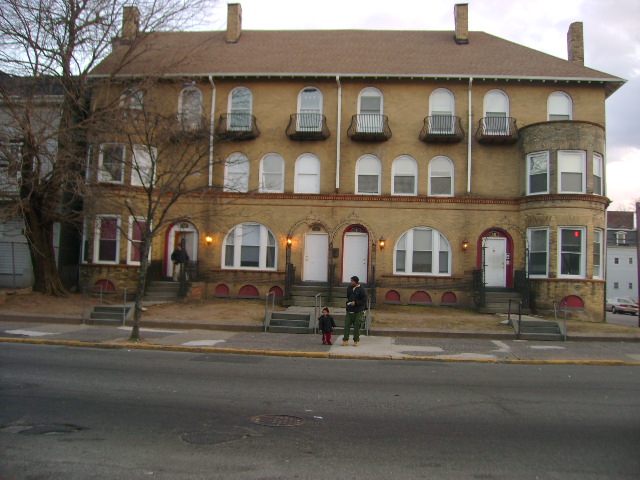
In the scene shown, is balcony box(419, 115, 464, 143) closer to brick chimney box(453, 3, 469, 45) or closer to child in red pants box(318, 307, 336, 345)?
brick chimney box(453, 3, 469, 45)

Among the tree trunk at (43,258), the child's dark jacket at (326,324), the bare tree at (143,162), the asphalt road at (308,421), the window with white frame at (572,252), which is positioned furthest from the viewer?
the window with white frame at (572,252)

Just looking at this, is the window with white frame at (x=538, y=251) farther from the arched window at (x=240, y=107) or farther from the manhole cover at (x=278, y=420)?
the manhole cover at (x=278, y=420)

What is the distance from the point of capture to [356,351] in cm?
1258

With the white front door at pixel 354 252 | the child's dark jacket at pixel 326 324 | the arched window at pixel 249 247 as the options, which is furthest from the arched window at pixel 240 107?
the child's dark jacket at pixel 326 324

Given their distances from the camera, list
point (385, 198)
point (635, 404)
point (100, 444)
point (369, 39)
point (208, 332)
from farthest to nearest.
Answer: point (369, 39), point (385, 198), point (208, 332), point (635, 404), point (100, 444)

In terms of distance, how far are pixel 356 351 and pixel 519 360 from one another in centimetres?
379

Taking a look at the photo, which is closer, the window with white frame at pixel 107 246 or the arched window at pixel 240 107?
the window with white frame at pixel 107 246

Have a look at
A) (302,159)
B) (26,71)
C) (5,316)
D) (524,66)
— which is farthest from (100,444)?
(524,66)

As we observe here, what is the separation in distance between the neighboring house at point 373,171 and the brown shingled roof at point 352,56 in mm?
130

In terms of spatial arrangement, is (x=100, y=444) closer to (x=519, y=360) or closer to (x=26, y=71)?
(x=519, y=360)

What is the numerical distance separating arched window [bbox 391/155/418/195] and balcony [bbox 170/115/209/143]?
26.9 ft

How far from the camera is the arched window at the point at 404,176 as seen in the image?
22344 millimetres

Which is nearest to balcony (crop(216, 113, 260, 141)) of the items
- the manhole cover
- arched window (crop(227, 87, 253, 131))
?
arched window (crop(227, 87, 253, 131))

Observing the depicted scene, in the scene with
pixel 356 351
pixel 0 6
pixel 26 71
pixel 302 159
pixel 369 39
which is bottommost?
pixel 356 351
